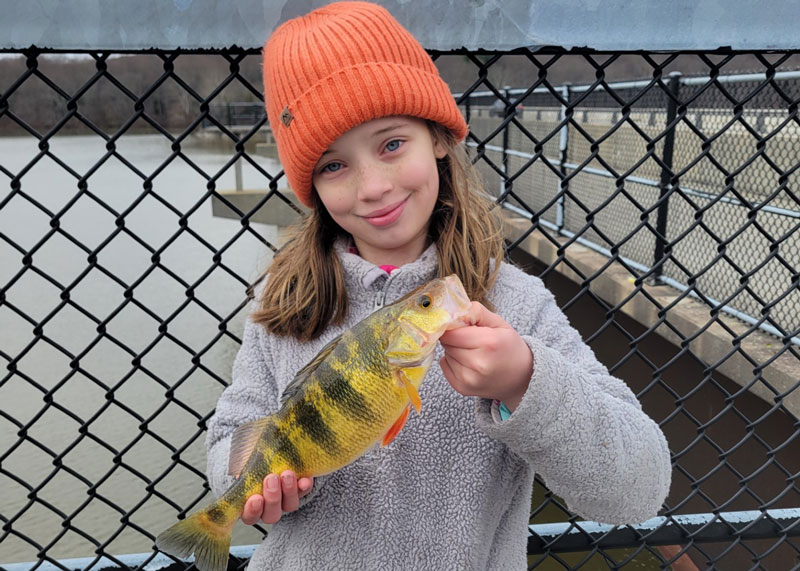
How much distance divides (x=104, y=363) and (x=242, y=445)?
6603mm

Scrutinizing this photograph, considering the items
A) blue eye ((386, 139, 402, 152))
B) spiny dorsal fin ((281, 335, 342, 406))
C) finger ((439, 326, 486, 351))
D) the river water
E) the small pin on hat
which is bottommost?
the river water

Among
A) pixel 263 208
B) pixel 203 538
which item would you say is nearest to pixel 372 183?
pixel 203 538

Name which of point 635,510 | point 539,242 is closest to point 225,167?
point 635,510

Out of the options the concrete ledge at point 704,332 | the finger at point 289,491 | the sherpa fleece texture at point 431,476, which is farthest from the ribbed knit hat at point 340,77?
the concrete ledge at point 704,332

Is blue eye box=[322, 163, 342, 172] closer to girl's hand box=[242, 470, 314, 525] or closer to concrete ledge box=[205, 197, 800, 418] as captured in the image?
girl's hand box=[242, 470, 314, 525]

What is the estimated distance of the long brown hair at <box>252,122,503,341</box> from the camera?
125 cm

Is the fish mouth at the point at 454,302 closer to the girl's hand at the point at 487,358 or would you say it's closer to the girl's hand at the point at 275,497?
the girl's hand at the point at 487,358

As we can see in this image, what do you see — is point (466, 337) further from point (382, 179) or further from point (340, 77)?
point (340, 77)

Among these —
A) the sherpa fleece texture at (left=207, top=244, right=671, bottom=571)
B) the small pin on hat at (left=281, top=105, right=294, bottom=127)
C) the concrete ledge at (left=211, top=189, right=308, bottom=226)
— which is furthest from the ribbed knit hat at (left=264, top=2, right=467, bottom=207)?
the concrete ledge at (left=211, top=189, right=308, bottom=226)

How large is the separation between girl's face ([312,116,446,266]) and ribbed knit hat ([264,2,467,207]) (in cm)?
3

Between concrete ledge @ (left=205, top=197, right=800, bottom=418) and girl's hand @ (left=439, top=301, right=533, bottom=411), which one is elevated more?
girl's hand @ (left=439, top=301, right=533, bottom=411)

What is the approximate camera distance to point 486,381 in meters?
0.96

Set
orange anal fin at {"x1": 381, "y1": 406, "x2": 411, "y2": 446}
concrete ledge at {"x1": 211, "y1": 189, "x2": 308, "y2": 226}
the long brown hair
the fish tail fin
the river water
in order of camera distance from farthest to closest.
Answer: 1. concrete ledge at {"x1": 211, "y1": 189, "x2": 308, "y2": 226}
2. the river water
3. the long brown hair
4. the fish tail fin
5. orange anal fin at {"x1": 381, "y1": 406, "x2": 411, "y2": 446}

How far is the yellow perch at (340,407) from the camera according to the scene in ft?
3.06
